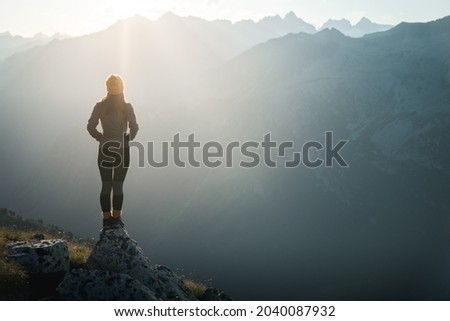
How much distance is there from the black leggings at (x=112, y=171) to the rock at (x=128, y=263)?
2.80 feet

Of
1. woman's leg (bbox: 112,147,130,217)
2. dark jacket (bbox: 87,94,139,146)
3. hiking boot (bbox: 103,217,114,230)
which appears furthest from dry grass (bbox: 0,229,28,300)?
dark jacket (bbox: 87,94,139,146)

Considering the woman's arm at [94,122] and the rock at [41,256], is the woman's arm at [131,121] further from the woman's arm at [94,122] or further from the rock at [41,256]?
the rock at [41,256]

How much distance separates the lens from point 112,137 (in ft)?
37.8

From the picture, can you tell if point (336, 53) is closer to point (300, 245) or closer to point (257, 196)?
point (257, 196)

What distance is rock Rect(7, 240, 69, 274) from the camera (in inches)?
403

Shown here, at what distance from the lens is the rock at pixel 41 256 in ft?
33.6

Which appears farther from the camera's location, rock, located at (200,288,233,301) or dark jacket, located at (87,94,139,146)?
rock, located at (200,288,233,301)

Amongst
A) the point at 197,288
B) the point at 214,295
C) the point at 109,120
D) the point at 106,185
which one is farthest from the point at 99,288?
the point at 109,120

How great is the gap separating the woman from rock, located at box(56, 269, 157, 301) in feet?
7.36

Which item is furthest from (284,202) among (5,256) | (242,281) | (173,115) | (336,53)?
(5,256)

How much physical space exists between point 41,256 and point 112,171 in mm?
2931

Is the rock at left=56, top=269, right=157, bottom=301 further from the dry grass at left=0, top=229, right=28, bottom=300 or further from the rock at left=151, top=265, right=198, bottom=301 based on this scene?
the rock at left=151, top=265, right=198, bottom=301

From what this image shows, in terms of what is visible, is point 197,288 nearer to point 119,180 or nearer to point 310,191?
point 119,180

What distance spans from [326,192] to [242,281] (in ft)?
158
